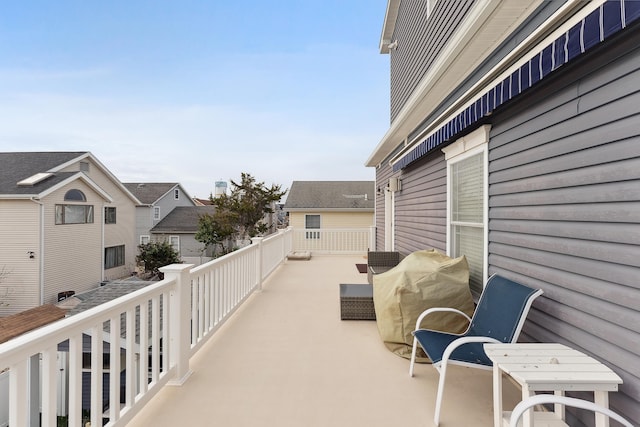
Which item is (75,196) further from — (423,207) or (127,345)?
(127,345)

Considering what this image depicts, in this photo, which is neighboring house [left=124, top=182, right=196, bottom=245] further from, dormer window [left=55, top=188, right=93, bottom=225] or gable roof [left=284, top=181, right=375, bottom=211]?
gable roof [left=284, top=181, right=375, bottom=211]

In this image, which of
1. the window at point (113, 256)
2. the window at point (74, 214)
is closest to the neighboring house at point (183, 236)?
the window at point (113, 256)

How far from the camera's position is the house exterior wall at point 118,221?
58.0 feet

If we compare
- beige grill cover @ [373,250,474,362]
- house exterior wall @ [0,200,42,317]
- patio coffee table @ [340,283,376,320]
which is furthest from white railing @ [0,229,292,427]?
house exterior wall @ [0,200,42,317]

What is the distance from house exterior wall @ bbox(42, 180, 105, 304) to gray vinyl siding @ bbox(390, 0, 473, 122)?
49.0 feet

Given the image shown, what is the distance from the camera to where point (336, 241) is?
415 inches

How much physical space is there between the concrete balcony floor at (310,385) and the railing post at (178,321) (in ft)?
0.41

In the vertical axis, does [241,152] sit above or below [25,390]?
above

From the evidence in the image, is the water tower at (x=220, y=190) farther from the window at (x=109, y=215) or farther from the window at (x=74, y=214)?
the window at (x=74, y=214)

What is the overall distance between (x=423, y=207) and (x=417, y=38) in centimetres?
322

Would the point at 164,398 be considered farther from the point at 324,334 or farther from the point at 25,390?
the point at 324,334

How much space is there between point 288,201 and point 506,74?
15.7 meters

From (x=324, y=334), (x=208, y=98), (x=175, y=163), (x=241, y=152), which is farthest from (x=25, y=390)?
(x=175, y=163)

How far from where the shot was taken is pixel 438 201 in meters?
4.47
